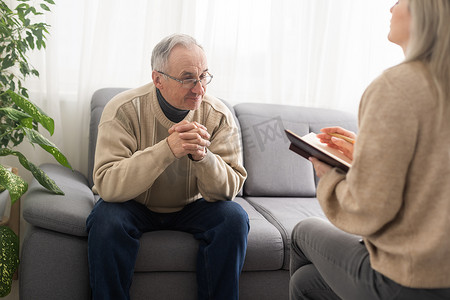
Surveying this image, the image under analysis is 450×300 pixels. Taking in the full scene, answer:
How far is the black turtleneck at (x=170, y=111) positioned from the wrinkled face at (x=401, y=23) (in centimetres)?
93

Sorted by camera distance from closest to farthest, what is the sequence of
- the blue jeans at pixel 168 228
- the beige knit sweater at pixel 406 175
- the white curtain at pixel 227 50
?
the beige knit sweater at pixel 406 175, the blue jeans at pixel 168 228, the white curtain at pixel 227 50

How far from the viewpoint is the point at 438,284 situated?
0.99 m

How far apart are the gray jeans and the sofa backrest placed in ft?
3.41

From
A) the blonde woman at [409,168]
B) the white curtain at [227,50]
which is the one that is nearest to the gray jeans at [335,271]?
the blonde woman at [409,168]

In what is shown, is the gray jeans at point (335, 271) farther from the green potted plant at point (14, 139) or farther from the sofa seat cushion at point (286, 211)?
the green potted plant at point (14, 139)

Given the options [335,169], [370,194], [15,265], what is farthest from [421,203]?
[15,265]

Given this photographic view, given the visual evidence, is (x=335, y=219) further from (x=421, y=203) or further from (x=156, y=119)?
(x=156, y=119)

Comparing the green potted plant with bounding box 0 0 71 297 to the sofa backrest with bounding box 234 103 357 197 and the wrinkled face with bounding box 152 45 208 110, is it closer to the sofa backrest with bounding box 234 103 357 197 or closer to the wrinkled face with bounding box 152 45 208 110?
the wrinkled face with bounding box 152 45 208 110

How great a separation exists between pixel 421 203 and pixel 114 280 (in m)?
1.06

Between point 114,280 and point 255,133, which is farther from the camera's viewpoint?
point 255,133

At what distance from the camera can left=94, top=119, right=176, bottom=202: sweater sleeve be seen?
1636mm

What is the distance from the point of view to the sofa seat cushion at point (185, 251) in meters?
1.71

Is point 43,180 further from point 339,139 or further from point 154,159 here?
point 339,139

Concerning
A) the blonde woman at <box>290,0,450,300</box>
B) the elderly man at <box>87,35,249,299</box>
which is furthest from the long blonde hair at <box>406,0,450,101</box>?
the elderly man at <box>87,35,249,299</box>
